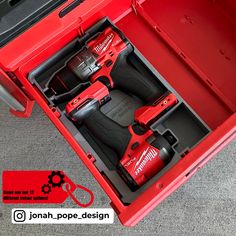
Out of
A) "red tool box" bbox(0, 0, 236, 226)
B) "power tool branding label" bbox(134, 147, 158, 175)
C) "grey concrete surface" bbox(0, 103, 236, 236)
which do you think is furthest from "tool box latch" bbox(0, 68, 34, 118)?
"power tool branding label" bbox(134, 147, 158, 175)

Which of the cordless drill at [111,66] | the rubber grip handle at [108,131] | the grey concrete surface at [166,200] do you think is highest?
the cordless drill at [111,66]

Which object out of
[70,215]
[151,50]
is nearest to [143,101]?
[151,50]

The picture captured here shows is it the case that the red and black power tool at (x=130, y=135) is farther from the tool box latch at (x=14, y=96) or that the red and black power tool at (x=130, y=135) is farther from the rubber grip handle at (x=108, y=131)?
the tool box latch at (x=14, y=96)

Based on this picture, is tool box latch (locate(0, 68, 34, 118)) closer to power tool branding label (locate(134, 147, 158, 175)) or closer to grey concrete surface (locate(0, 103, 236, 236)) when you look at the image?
grey concrete surface (locate(0, 103, 236, 236))

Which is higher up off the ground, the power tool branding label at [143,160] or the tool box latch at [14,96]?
the tool box latch at [14,96]

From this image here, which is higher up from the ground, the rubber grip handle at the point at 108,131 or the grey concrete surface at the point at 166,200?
the rubber grip handle at the point at 108,131

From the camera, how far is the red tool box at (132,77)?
3.34 feet

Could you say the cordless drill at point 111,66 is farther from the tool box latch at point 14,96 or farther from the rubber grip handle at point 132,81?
the tool box latch at point 14,96

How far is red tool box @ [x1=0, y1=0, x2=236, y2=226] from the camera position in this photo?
1.02m

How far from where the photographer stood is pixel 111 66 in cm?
112

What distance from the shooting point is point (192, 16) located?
1210mm

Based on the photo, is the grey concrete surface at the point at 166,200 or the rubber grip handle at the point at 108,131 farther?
the grey concrete surface at the point at 166,200

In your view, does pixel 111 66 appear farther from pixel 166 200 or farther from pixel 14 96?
pixel 166 200

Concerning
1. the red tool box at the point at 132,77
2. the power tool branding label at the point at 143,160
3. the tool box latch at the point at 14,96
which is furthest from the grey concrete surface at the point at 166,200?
the power tool branding label at the point at 143,160
